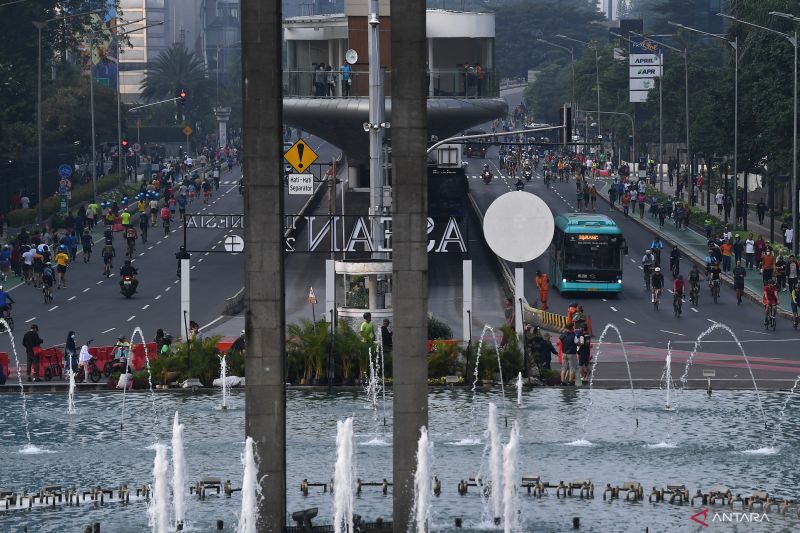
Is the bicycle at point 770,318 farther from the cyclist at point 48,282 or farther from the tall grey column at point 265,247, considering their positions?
the tall grey column at point 265,247

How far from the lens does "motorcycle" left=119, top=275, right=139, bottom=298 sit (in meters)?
65.5

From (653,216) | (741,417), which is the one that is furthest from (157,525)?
(653,216)

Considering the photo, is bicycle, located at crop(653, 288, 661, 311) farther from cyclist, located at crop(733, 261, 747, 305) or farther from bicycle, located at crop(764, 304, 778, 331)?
bicycle, located at crop(764, 304, 778, 331)

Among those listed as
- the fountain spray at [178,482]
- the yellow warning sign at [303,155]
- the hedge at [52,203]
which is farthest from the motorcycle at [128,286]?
the fountain spray at [178,482]

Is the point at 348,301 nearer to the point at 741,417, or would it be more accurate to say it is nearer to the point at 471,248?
the point at 741,417

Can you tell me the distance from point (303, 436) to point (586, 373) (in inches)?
392

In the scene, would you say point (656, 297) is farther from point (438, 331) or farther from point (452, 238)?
point (438, 331)

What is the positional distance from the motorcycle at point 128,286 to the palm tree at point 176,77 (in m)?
122

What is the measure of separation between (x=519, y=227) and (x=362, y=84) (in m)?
37.0

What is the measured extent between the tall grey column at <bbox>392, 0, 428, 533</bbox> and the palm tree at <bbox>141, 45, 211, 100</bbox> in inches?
6418

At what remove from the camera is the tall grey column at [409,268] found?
80.2 feet

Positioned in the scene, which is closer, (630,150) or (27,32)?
(27,32)

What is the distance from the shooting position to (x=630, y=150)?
162 metres

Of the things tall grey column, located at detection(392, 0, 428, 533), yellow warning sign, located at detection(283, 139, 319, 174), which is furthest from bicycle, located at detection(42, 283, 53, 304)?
tall grey column, located at detection(392, 0, 428, 533)
